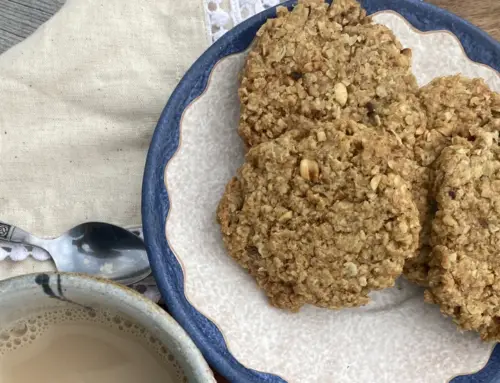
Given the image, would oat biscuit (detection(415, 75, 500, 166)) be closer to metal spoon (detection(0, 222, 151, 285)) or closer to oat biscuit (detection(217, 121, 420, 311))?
oat biscuit (detection(217, 121, 420, 311))

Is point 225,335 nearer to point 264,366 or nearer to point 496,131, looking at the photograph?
point 264,366

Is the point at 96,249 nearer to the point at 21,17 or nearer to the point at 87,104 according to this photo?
the point at 87,104

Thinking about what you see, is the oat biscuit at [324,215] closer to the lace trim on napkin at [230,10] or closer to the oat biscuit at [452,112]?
the oat biscuit at [452,112]

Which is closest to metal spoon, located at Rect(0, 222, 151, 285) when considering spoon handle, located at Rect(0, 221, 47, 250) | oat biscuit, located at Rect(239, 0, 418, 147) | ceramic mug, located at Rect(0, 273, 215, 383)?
spoon handle, located at Rect(0, 221, 47, 250)

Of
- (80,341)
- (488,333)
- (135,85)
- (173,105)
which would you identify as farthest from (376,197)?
(135,85)

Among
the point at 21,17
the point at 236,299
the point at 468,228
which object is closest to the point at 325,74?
the point at 468,228

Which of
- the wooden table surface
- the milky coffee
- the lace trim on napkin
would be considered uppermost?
the wooden table surface
